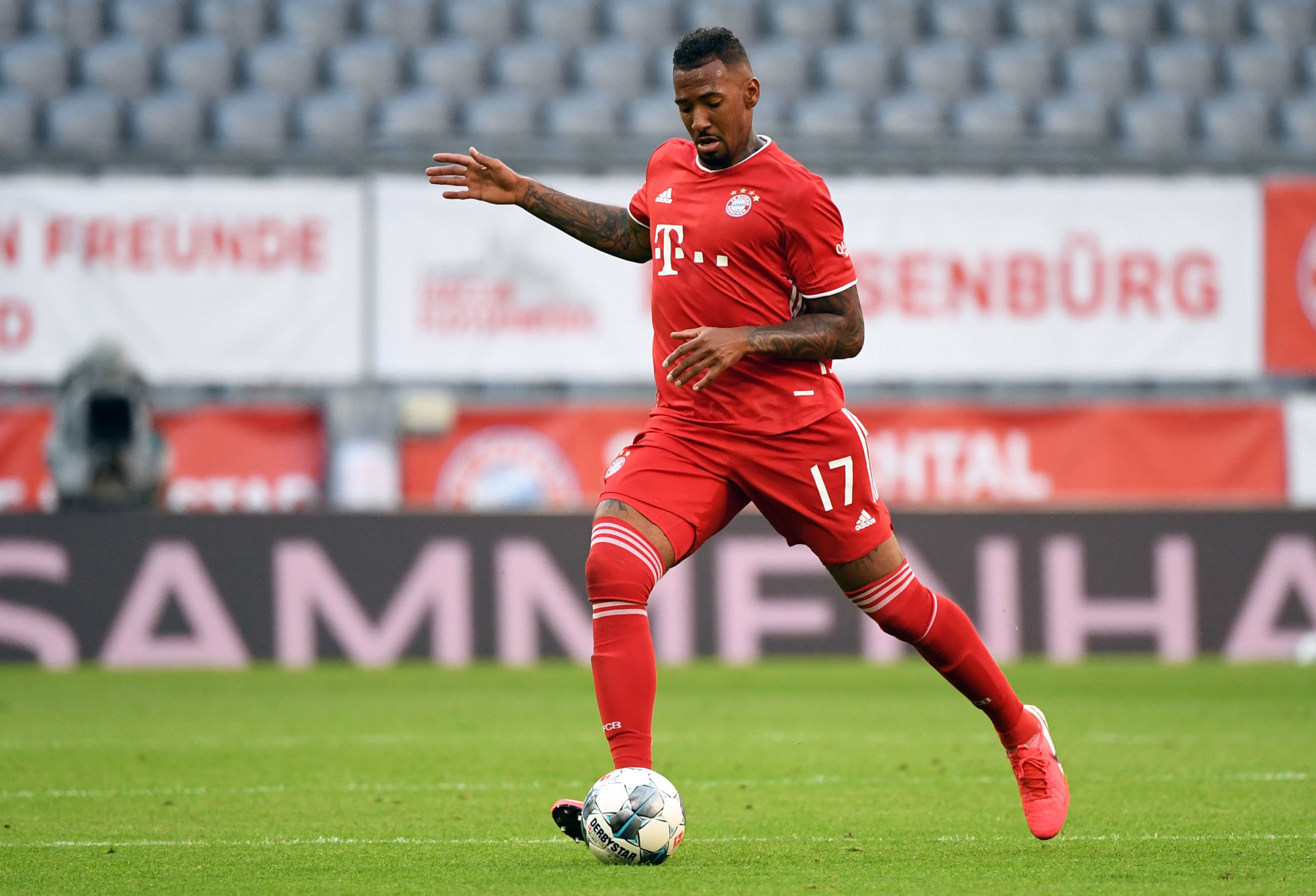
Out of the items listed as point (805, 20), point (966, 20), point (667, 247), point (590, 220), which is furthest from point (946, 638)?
point (966, 20)

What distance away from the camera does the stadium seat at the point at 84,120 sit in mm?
13859

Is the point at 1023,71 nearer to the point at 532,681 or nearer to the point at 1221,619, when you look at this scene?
the point at 1221,619

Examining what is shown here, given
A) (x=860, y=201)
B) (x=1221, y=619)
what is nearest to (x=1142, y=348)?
(x=860, y=201)

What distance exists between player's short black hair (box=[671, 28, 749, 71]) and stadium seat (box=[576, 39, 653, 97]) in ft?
33.7

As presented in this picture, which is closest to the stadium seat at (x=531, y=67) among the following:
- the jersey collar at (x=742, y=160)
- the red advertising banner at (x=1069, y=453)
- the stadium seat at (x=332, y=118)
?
the stadium seat at (x=332, y=118)

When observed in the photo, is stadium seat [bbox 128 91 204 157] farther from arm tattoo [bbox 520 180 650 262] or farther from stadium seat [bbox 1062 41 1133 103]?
arm tattoo [bbox 520 180 650 262]

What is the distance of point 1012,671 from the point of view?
1011cm

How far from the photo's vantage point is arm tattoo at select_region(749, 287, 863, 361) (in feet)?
14.2

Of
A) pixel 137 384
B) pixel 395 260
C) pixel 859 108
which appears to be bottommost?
pixel 137 384

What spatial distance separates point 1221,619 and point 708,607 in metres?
3.06

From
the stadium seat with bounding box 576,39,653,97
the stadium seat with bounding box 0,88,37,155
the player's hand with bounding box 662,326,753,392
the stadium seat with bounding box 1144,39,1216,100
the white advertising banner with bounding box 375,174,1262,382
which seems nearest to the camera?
the player's hand with bounding box 662,326,753,392

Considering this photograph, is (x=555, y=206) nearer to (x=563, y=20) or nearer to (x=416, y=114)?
(x=416, y=114)

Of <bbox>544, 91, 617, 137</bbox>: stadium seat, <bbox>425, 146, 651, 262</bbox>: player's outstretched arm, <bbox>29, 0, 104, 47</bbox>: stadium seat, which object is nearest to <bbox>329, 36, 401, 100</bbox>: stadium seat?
<bbox>544, 91, 617, 137</bbox>: stadium seat

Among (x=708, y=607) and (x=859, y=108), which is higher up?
(x=859, y=108)
